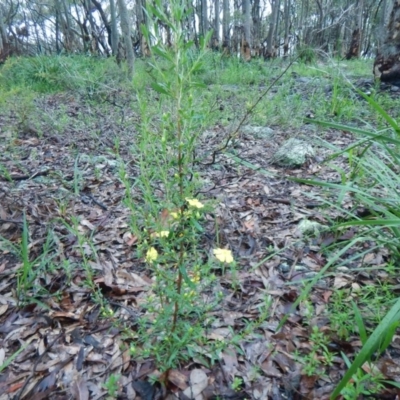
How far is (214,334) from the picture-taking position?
1.39 metres

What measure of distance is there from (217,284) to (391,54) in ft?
16.5

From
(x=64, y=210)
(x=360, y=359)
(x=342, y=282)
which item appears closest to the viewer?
(x=360, y=359)

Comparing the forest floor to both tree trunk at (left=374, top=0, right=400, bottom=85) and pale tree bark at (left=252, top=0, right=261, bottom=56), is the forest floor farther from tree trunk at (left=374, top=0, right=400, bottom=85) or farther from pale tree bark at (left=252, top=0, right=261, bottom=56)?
pale tree bark at (left=252, top=0, right=261, bottom=56)

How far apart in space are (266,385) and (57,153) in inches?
110

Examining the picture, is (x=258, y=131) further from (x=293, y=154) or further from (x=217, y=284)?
→ (x=217, y=284)

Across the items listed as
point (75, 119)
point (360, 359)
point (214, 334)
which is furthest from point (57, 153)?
point (360, 359)

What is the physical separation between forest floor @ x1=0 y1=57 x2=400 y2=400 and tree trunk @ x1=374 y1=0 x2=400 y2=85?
3.07 meters

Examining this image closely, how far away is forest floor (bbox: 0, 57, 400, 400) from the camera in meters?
1.24

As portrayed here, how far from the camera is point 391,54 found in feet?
16.0

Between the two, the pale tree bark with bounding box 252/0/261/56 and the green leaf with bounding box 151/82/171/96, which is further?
the pale tree bark with bounding box 252/0/261/56

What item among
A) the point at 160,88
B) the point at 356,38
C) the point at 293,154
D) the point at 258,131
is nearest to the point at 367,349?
the point at 160,88

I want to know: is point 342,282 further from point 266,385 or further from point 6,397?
point 6,397

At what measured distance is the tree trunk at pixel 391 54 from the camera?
475 cm

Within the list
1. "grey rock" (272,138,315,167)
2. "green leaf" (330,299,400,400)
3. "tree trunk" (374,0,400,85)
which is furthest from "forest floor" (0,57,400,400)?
"tree trunk" (374,0,400,85)
